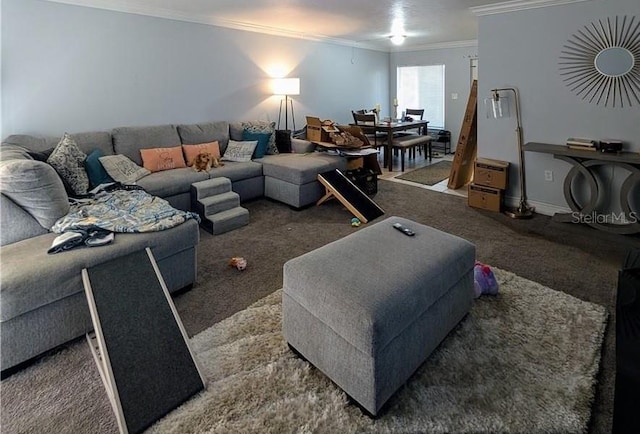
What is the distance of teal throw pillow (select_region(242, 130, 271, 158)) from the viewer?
16.3 feet

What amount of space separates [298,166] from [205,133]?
4.57 ft

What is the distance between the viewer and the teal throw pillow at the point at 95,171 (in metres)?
3.46

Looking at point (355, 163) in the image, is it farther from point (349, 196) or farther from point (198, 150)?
point (198, 150)

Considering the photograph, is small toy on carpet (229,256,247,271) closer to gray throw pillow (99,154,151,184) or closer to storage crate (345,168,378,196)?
gray throw pillow (99,154,151,184)

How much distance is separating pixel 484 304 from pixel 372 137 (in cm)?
473

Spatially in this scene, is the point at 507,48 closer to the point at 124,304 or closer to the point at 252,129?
the point at 252,129

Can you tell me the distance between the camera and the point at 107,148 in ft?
13.0

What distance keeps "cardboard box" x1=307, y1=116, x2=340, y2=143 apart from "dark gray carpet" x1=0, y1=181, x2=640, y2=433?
1.10 m

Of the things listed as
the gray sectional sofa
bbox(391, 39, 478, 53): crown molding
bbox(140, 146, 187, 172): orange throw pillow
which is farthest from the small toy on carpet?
bbox(391, 39, 478, 53): crown molding

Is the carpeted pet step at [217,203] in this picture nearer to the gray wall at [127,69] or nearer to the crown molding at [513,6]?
the gray wall at [127,69]

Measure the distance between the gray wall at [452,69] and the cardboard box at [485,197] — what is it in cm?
384

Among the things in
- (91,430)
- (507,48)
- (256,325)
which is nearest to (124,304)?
(91,430)

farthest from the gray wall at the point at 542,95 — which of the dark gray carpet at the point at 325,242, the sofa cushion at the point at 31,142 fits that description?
the sofa cushion at the point at 31,142

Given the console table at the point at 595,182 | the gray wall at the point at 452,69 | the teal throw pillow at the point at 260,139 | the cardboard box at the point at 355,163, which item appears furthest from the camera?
the gray wall at the point at 452,69
